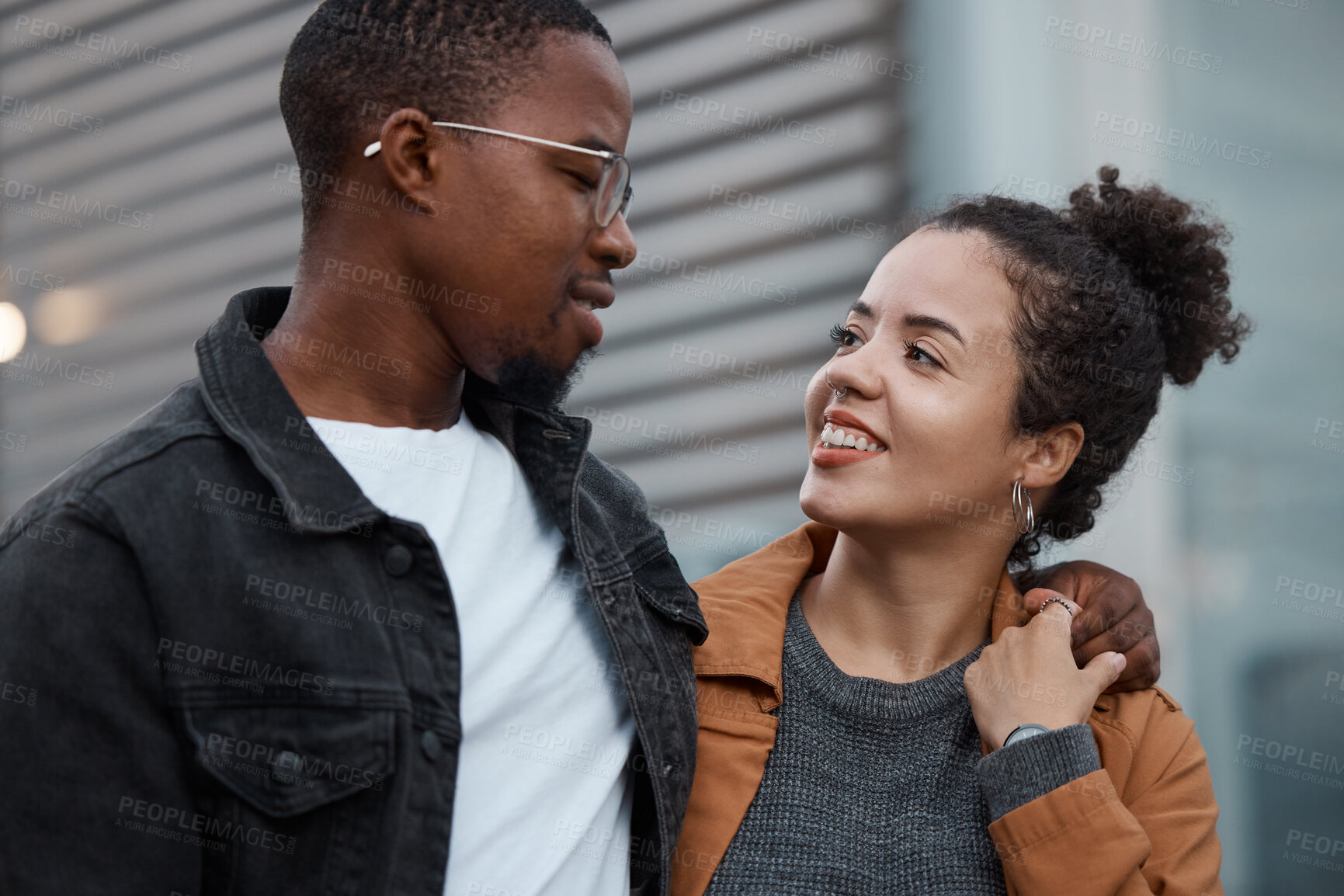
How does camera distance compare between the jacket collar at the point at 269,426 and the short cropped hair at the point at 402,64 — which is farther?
the short cropped hair at the point at 402,64

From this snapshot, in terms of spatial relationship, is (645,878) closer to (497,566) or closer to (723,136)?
(497,566)

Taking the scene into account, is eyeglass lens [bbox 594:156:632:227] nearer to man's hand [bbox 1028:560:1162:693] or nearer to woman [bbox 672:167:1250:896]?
woman [bbox 672:167:1250:896]

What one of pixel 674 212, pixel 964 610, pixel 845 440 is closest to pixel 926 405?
pixel 845 440

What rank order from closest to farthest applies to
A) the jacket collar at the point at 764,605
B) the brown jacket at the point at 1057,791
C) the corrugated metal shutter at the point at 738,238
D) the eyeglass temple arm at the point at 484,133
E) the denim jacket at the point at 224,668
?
the denim jacket at the point at 224,668, the eyeglass temple arm at the point at 484,133, the brown jacket at the point at 1057,791, the jacket collar at the point at 764,605, the corrugated metal shutter at the point at 738,238

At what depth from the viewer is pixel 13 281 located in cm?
527

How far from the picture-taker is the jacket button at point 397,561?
137cm

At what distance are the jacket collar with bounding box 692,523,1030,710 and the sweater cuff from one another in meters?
0.35

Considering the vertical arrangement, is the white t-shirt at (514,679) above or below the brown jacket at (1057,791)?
above

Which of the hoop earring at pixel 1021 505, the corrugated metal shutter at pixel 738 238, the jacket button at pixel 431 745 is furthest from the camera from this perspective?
the corrugated metal shutter at pixel 738 238

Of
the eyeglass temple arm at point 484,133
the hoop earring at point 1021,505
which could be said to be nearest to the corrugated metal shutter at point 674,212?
the hoop earring at point 1021,505

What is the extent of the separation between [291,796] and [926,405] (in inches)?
44.9

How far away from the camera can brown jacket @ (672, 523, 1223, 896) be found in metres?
1.60

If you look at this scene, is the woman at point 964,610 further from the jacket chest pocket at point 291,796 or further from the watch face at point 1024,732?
the jacket chest pocket at point 291,796

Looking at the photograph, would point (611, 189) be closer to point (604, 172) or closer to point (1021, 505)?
point (604, 172)
